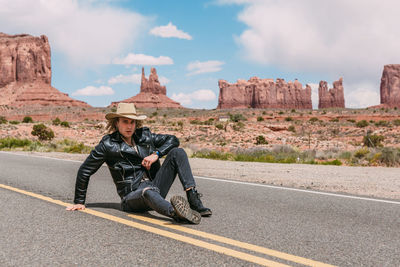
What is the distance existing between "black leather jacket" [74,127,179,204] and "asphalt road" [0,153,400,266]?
1.40 feet

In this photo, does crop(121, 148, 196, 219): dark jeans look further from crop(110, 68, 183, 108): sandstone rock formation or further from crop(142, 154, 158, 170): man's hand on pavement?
crop(110, 68, 183, 108): sandstone rock formation

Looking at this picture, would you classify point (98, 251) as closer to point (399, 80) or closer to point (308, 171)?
point (308, 171)

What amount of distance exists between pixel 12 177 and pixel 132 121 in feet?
19.1

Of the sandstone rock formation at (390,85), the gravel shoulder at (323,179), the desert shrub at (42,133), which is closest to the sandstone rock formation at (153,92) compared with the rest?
the sandstone rock formation at (390,85)

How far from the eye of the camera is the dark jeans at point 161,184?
4.54 metres

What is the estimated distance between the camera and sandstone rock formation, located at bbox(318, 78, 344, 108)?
501 ft

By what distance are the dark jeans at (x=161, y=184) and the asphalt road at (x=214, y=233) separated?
0.19m

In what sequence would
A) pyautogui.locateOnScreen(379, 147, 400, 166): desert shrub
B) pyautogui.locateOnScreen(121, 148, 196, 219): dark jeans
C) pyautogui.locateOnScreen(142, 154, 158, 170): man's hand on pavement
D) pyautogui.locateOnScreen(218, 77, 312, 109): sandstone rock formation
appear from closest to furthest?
pyautogui.locateOnScreen(121, 148, 196, 219): dark jeans
pyautogui.locateOnScreen(142, 154, 158, 170): man's hand on pavement
pyautogui.locateOnScreen(379, 147, 400, 166): desert shrub
pyautogui.locateOnScreen(218, 77, 312, 109): sandstone rock formation

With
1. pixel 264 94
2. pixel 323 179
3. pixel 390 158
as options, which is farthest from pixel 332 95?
pixel 323 179

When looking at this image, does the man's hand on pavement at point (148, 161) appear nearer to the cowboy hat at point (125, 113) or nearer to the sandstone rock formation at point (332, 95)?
the cowboy hat at point (125, 113)

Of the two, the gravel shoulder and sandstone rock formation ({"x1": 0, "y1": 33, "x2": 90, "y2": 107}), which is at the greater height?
sandstone rock formation ({"x1": 0, "y1": 33, "x2": 90, "y2": 107})

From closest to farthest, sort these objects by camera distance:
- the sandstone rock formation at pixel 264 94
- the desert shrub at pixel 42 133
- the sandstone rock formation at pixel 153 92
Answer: the desert shrub at pixel 42 133, the sandstone rock formation at pixel 153 92, the sandstone rock formation at pixel 264 94

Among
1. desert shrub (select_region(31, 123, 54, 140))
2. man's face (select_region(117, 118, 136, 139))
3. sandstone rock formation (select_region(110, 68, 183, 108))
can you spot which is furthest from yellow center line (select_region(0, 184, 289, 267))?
sandstone rock formation (select_region(110, 68, 183, 108))

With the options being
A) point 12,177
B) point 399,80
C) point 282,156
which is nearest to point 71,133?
point 282,156
